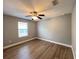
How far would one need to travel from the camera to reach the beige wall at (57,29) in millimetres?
4441

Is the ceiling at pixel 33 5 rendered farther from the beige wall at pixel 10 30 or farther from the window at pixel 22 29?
the window at pixel 22 29

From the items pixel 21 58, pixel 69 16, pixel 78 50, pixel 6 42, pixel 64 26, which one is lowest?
pixel 21 58

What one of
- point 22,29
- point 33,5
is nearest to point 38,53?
point 33,5

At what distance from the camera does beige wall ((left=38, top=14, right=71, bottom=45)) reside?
4.44 metres

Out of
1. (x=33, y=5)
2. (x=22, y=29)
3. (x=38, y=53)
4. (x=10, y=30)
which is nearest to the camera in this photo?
(x=33, y=5)

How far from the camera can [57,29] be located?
16.8 feet

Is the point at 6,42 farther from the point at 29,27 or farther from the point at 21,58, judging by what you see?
the point at 29,27

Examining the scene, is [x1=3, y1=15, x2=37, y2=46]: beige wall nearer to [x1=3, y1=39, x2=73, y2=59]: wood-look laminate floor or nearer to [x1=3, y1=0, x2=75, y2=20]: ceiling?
[x1=3, y1=39, x2=73, y2=59]: wood-look laminate floor

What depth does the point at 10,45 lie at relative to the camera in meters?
4.31

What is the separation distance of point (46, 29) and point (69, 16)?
249 centimetres

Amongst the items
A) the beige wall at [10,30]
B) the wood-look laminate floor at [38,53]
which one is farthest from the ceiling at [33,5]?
the wood-look laminate floor at [38,53]

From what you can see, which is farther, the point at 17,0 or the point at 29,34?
the point at 29,34

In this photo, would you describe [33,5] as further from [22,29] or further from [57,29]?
[22,29]

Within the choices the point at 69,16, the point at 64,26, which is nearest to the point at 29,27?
the point at 64,26
